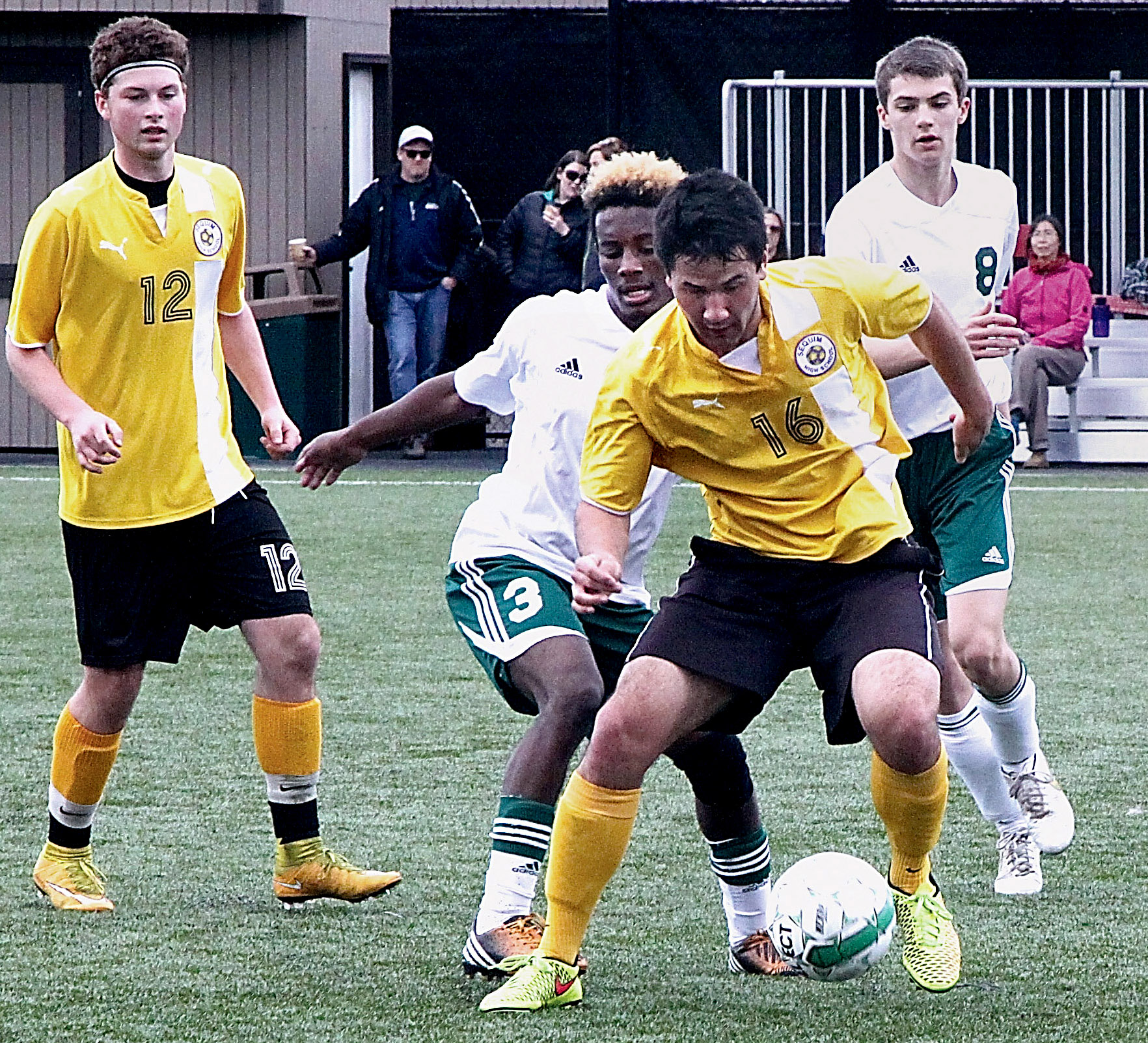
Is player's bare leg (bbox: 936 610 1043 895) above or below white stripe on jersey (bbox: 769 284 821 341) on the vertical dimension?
below

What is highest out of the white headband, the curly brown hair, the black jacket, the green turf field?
the black jacket

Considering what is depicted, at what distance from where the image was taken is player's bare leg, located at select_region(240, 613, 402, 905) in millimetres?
4848

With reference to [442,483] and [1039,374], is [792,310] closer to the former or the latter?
[442,483]

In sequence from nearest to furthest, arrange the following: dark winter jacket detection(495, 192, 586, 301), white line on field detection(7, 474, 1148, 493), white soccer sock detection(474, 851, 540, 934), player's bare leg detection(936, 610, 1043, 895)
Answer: white soccer sock detection(474, 851, 540, 934) → player's bare leg detection(936, 610, 1043, 895) → white line on field detection(7, 474, 1148, 493) → dark winter jacket detection(495, 192, 586, 301)

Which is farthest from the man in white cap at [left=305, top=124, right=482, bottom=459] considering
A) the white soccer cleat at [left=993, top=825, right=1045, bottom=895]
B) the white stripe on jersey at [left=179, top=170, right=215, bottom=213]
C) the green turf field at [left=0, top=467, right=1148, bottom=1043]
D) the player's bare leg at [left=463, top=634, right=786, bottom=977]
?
the player's bare leg at [left=463, top=634, right=786, bottom=977]

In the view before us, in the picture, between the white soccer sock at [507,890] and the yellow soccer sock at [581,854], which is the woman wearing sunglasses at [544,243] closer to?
the white soccer sock at [507,890]

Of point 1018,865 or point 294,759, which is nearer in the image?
point 294,759

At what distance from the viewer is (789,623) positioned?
4.16 metres

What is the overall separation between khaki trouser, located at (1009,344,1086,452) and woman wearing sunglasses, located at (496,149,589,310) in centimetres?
307

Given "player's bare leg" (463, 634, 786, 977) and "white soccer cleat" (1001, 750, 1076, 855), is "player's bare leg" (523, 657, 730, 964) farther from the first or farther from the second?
"white soccer cleat" (1001, 750, 1076, 855)

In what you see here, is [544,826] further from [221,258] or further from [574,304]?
[221,258]

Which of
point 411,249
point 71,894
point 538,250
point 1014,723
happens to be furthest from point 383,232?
point 71,894

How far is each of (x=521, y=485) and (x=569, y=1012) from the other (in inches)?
44.9

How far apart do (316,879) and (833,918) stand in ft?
4.34
